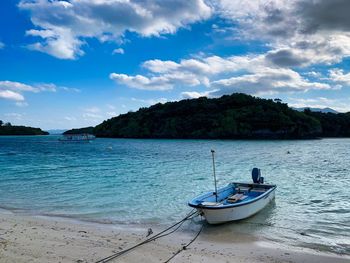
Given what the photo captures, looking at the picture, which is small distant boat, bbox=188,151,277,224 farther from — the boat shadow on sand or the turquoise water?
the turquoise water

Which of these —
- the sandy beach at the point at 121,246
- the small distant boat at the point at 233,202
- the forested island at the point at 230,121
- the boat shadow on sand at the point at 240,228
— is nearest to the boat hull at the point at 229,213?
the small distant boat at the point at 233,202

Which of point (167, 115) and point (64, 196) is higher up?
point (167, 115)

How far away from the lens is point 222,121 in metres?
152

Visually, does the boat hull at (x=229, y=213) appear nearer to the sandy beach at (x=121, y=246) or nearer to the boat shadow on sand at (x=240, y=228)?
the boat shadow on sand at (x=240, y=228)

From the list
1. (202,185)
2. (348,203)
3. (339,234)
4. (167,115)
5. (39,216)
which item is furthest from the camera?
(167,115)

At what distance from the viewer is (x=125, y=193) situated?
21391mm

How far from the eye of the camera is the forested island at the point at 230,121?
144125mm

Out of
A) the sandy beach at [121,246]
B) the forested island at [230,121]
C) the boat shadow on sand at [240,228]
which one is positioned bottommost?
the boat shadow on sand at [240,228]

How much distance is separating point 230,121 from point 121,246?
141594 millimetres

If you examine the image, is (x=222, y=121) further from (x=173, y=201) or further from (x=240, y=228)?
(x=240, y=228)

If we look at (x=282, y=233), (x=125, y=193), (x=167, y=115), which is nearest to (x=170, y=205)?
(x=125, y=193)

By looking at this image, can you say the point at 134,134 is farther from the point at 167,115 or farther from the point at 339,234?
the point at 339,234

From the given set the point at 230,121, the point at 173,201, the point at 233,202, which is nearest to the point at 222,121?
the point at 230,121

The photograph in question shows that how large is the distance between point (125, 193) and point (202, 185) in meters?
6.38
